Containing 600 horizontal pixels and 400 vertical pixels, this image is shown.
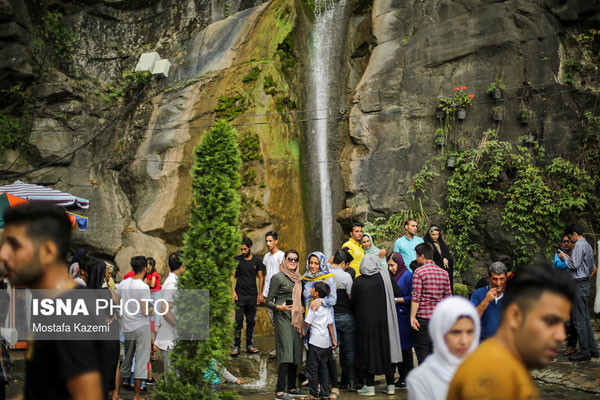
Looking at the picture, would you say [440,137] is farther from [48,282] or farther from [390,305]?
[48,282]

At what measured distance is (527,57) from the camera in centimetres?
1376

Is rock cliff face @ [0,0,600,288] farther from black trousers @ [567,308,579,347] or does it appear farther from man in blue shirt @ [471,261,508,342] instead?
man in blue shirt @ [471,261,508,342]

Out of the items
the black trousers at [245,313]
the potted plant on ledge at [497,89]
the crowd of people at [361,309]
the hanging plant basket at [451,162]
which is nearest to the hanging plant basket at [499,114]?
the potted plant on ledge at [497,89]

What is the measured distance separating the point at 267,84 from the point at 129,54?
6257mm

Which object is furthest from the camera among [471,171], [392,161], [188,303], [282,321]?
[392,161]

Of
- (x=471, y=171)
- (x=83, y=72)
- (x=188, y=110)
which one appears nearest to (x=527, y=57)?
(x=471, y=171)

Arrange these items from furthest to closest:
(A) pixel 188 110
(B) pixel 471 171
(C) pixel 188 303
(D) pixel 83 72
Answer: (D) pixel 83 72 < (A) pixel 188 110 < (B) pixel 471 171 < (C) pixel 188 303

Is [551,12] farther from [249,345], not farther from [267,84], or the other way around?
[249,345]

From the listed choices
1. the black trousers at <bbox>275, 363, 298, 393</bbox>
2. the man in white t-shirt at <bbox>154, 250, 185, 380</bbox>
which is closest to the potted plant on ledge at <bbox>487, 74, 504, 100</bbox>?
the black trousers at <bbox>275, 363, 298, 393</bbox>

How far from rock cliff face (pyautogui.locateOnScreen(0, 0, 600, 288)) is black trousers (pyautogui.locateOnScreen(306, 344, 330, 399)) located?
567cm

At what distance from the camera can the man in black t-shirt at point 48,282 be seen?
2631 millimetres

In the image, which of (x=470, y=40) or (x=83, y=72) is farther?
(x=83, y=72)

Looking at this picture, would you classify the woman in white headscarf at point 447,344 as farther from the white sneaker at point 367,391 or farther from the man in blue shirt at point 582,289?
the man in blue shirt at point 582,289

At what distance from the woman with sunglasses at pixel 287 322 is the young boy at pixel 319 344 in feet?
1.10
